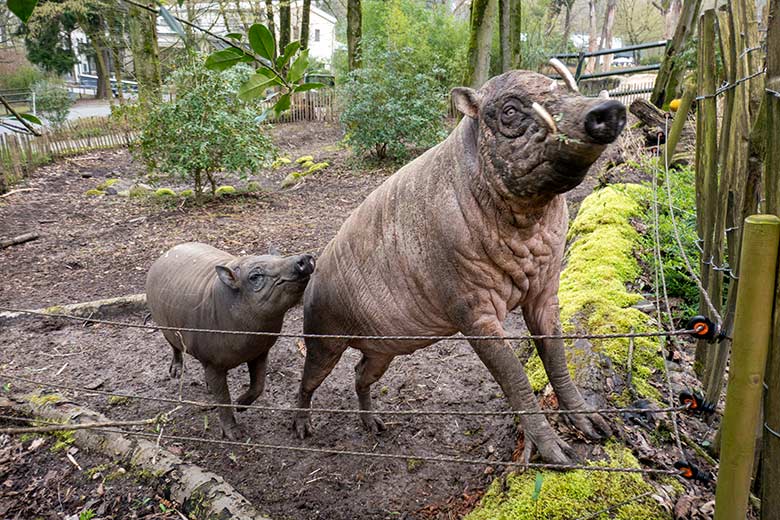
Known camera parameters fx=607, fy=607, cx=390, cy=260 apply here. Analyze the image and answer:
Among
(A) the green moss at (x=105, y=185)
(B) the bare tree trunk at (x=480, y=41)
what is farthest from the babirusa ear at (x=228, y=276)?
(A) the green moss at (x=105, y=185)

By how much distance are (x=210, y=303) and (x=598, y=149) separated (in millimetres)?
2441

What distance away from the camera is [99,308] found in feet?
19.9

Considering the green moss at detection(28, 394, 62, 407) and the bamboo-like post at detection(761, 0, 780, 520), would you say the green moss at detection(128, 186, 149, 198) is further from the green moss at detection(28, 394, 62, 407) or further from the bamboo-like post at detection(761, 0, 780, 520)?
the bamboo-like post at detection(761, 0, 780, 520)

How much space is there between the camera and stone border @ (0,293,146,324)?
595cm

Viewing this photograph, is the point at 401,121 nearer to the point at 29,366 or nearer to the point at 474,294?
the point at 29,366

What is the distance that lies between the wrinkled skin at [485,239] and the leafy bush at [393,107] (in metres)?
8.83

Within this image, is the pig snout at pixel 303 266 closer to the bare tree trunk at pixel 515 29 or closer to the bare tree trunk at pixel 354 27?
the bare tree trunk at pixel 515 29

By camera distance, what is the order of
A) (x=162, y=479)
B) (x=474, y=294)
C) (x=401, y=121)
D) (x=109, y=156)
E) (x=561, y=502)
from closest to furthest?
(x=561, y=502) → (x=474, y=294) → (x=162, y=479) → (x=401, y=121) → (x=109, y=156)

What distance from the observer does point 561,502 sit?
2.54m

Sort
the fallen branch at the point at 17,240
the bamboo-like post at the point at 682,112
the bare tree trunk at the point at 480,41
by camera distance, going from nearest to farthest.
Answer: the bamboo-like post at the point at 682,112, the fallen branch at the point at 17,240, the bare tree trunk at the point at 480,41

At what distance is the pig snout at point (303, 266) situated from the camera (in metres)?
3.32

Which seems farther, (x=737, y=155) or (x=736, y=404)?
(x=737, y=155)

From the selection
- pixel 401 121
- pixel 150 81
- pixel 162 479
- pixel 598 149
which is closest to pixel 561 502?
pixel 598 149

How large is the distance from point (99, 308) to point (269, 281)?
352cm
